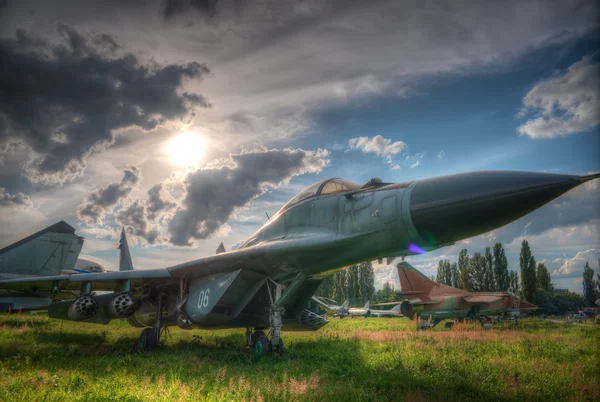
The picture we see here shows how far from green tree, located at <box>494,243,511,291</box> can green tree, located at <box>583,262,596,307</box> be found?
36.6 metres

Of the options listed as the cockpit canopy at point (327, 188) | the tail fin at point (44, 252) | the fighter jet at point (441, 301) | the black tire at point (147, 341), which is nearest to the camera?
the cockpit canopy at point (327, 188)

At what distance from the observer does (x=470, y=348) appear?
908cm

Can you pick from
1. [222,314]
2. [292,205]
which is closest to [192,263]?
[222,314]

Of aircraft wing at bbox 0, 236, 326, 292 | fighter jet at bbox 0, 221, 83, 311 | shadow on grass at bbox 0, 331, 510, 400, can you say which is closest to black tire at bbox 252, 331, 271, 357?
shadow on grass at bbox 0, 331, 510, 400

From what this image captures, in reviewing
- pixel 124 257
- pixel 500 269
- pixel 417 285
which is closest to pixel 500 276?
pixel 500 269

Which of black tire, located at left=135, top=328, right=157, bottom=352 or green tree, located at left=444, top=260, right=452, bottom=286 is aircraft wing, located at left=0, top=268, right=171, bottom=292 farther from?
green tree, located at left=444, top=260, right=452, bottom=286

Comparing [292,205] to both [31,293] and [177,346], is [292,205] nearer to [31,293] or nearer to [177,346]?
[177,346]

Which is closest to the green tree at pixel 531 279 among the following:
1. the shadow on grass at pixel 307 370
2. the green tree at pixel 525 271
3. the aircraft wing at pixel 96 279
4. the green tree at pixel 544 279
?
the green tree at pixel 525 271

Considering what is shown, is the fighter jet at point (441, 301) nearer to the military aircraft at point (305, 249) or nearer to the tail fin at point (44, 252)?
the military aircraft at point (305, 249)

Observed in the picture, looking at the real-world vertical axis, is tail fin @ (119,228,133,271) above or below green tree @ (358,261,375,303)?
above

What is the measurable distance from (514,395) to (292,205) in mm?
5286

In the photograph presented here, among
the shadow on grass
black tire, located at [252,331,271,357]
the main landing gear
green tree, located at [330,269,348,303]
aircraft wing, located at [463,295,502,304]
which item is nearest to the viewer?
the shadow on grass

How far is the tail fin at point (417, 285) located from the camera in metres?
20.6

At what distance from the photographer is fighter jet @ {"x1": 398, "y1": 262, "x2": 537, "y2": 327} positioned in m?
19.7
